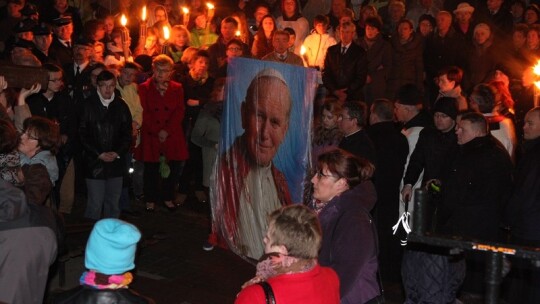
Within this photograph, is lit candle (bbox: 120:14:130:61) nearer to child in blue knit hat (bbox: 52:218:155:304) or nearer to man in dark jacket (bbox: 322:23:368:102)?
man in dark jacket (bbox: 322:23:368:102)

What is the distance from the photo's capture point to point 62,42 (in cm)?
1366

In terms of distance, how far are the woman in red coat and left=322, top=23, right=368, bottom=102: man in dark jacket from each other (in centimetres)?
276

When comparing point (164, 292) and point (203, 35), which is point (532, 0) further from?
point (164, 292)

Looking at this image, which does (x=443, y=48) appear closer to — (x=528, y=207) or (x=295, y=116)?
(x=528, y=207)

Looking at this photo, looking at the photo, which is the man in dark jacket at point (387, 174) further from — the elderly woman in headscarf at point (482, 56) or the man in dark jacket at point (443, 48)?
the man in dark jacket at point (443, 48)

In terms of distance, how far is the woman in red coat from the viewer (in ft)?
39.2

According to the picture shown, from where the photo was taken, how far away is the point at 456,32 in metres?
14.1

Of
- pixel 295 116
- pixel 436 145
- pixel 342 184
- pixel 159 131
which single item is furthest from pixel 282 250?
pixel 159 131

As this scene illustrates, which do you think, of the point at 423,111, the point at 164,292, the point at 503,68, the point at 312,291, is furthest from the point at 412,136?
the point at 312,291

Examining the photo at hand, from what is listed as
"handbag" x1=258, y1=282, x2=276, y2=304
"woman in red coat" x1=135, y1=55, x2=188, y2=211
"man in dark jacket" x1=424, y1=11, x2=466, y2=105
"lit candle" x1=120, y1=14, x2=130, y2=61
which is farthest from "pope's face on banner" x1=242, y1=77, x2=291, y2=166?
"man in dark jacket" x1=424, y1=11, x2=466, y2=105

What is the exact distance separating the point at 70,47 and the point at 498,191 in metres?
8.12

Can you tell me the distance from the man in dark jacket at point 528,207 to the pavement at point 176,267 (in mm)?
1376

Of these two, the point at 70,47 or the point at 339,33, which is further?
the point at 339,33

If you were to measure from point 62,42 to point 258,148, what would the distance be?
641 cm
